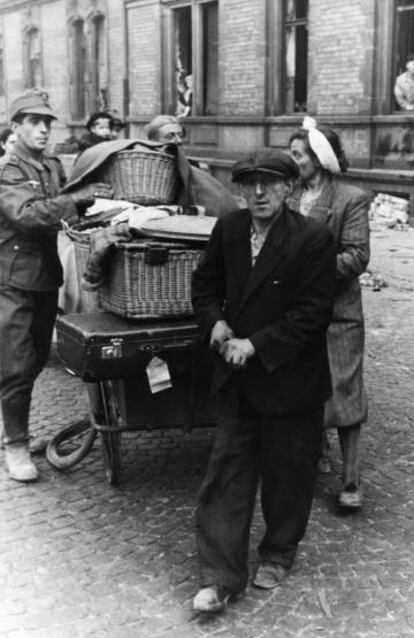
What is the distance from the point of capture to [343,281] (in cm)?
449

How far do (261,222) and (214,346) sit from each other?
521mm

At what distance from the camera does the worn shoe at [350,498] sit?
4.46 metres

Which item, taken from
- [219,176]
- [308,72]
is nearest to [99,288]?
[308,72]

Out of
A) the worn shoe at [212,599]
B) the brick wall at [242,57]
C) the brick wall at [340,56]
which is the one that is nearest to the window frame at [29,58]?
the brick wall at [242,57]

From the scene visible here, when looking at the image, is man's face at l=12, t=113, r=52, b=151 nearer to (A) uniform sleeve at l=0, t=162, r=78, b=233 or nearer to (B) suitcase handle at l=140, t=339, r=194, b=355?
(A) uniform sleeve at l=0, t=162, r=78, b=233

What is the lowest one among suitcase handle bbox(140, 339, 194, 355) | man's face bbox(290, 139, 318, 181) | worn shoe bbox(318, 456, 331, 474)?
worn shoe bbox(318, 456, 331, 474)

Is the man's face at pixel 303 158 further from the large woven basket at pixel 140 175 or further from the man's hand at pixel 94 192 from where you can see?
the man's hand at pixel 94 192

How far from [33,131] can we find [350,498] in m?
2.54

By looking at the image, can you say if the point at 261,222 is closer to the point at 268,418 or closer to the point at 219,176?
the point at 268,418

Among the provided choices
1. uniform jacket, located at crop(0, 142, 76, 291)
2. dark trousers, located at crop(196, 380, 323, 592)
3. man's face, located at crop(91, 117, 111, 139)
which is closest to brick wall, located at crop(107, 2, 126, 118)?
man's face, located at crop(91, 117, 111, 139)

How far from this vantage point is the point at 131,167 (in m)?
4.67

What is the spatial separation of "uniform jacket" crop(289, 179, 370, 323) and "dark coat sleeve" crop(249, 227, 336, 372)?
84cm

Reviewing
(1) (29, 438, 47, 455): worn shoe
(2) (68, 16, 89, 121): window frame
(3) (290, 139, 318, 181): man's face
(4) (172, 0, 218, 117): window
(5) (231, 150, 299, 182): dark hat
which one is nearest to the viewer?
(5) (231, 150, 299, 182): dark hat

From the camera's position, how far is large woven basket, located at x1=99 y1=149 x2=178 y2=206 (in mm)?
4664
